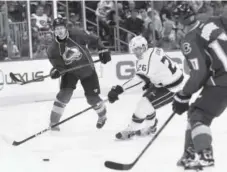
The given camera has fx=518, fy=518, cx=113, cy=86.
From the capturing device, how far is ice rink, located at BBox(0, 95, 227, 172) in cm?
336

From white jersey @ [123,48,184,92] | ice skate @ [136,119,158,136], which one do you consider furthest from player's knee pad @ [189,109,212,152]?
ice skate @ [136,119,158,136]

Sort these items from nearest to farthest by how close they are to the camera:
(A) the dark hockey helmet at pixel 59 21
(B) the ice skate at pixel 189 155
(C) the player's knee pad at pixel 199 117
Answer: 1. (C) the player's knee pad at pixel 199 117
2. (B) the ice skate at pixel 189 155
3. (A) the dark hockey helmet at pixel 59 21

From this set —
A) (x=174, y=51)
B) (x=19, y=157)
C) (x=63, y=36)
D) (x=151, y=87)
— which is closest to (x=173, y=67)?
(x=151, y=87)

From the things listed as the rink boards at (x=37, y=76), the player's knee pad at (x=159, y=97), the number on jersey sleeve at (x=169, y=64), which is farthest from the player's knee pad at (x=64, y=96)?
the rink boards at (x=37, y=76)

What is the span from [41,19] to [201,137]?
5028 millimetres

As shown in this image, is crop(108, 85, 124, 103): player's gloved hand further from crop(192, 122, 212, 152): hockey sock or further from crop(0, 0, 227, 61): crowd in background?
crop(0, 0, 227, 61): crowd in background

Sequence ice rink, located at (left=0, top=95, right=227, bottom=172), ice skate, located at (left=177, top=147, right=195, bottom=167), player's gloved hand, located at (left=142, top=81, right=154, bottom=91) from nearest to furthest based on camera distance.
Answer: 1. ice skate, located at (left=177, top=147, right=195, bottom=167)
2. ice rink, located at (left=0, top=95, right=227, bottom=172)
3. player's gloved hand, located at (left=142, top=81, right=154, bottom=91)

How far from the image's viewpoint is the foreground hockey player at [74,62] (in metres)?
4.51

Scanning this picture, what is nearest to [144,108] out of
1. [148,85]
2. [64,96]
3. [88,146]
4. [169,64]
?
[148,85]

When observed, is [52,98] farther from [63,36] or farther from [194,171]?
[194,171]

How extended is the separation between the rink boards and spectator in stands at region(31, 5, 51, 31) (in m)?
0.63

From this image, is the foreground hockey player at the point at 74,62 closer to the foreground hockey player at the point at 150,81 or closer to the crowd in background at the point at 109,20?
the foreground hockey player at the point at 150,81

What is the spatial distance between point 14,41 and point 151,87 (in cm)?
347

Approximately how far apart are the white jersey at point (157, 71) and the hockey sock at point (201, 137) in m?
1.18
